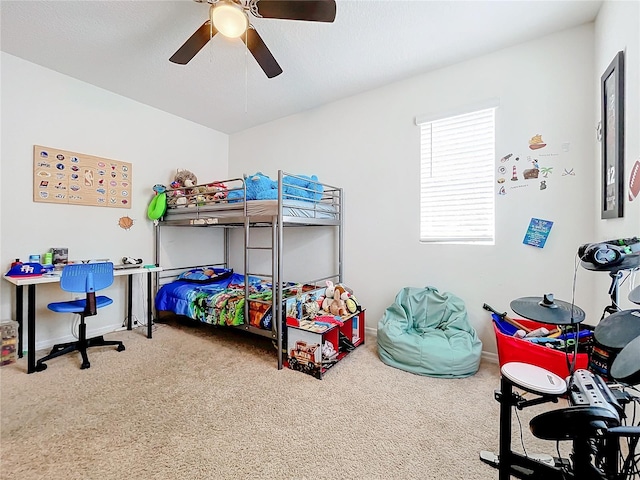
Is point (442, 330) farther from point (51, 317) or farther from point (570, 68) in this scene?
point (51, 317)

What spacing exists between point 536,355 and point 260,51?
9.35ft

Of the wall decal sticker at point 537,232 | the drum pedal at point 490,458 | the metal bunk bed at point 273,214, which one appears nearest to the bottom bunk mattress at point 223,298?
the metal bunk bed at point 273,214

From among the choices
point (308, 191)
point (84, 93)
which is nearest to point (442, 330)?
point (308, 191)

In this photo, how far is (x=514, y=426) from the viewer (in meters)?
1.63

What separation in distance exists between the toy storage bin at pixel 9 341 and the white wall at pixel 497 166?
10.2 feet

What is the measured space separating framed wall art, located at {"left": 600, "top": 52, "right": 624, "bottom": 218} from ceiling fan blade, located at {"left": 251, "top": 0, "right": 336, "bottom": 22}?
1.65 m

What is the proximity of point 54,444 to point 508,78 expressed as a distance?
159 inches

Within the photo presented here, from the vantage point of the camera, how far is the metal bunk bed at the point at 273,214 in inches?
94.4

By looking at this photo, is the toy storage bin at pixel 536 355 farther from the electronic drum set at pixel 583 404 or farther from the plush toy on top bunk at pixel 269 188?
the plush toy on top bunk at pixel 269 188

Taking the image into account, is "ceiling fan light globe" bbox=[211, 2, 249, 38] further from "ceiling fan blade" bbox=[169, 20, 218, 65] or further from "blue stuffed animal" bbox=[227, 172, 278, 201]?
"blue stuffed animal" bbox=[227, 172, 278, 201]

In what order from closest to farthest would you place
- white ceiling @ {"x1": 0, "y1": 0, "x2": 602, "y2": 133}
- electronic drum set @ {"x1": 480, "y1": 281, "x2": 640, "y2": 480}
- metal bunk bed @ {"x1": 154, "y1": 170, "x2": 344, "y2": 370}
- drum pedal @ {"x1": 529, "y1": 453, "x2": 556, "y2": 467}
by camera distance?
electronic drum set @ {"x1": 480, "y1": 281, "x2": 640, "y2": 480} < drum pedal @ {"x1": 529, "y1": 453, "x2": 556, "y2": 467} < white ceiling @ {"x1": 0, "y1": 0, "x2": 602, "y2": 133} < metal bunk bed @ {"x1": 154, "y1": 170, "x2": 344, "y2": 370}

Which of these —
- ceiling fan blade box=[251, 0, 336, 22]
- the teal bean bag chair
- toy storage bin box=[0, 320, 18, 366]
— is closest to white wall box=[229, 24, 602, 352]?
the teal bean bag chair

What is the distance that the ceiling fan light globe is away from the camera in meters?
1.63

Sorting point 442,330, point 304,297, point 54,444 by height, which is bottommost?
point 54,444
